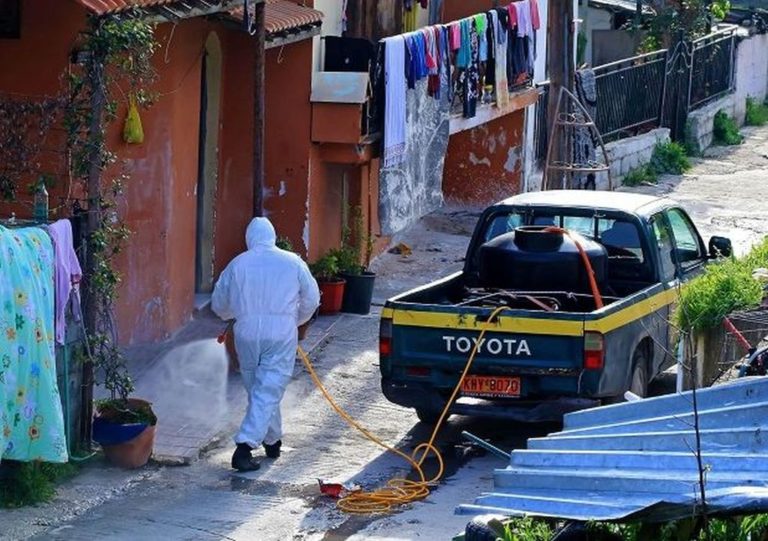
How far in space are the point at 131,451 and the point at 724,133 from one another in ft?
74.5

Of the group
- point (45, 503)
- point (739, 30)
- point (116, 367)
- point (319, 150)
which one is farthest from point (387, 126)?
point (739, 30)

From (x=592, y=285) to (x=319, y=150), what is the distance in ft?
16.8

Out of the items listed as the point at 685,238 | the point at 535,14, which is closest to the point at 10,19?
the point at 685,238

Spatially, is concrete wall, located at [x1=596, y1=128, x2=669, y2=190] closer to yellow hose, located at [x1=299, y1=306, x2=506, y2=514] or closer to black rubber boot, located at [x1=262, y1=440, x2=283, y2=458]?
yellow hose, located at [x1=299, y1=306, x2=506, y2=514]

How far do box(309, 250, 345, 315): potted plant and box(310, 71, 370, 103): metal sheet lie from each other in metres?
1.64

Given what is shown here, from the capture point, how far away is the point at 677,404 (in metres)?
6.34

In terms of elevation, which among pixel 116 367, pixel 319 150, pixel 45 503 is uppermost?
pixel 319 150

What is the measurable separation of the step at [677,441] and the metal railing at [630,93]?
2030 cm

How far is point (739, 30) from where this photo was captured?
3419cm

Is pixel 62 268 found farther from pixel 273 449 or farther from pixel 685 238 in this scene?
pixel 685 238

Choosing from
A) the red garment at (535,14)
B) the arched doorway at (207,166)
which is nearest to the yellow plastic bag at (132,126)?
the arched doorway at (207,166)

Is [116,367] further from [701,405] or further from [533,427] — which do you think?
[701,405]

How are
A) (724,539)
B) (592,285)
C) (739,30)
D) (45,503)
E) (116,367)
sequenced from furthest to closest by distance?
(739,30) → (592,285) → (116,367) → (45,503) → (724,539)

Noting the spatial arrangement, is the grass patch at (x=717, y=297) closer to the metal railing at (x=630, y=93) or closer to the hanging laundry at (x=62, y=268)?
the hanging laundry at (x=62, y=268)
